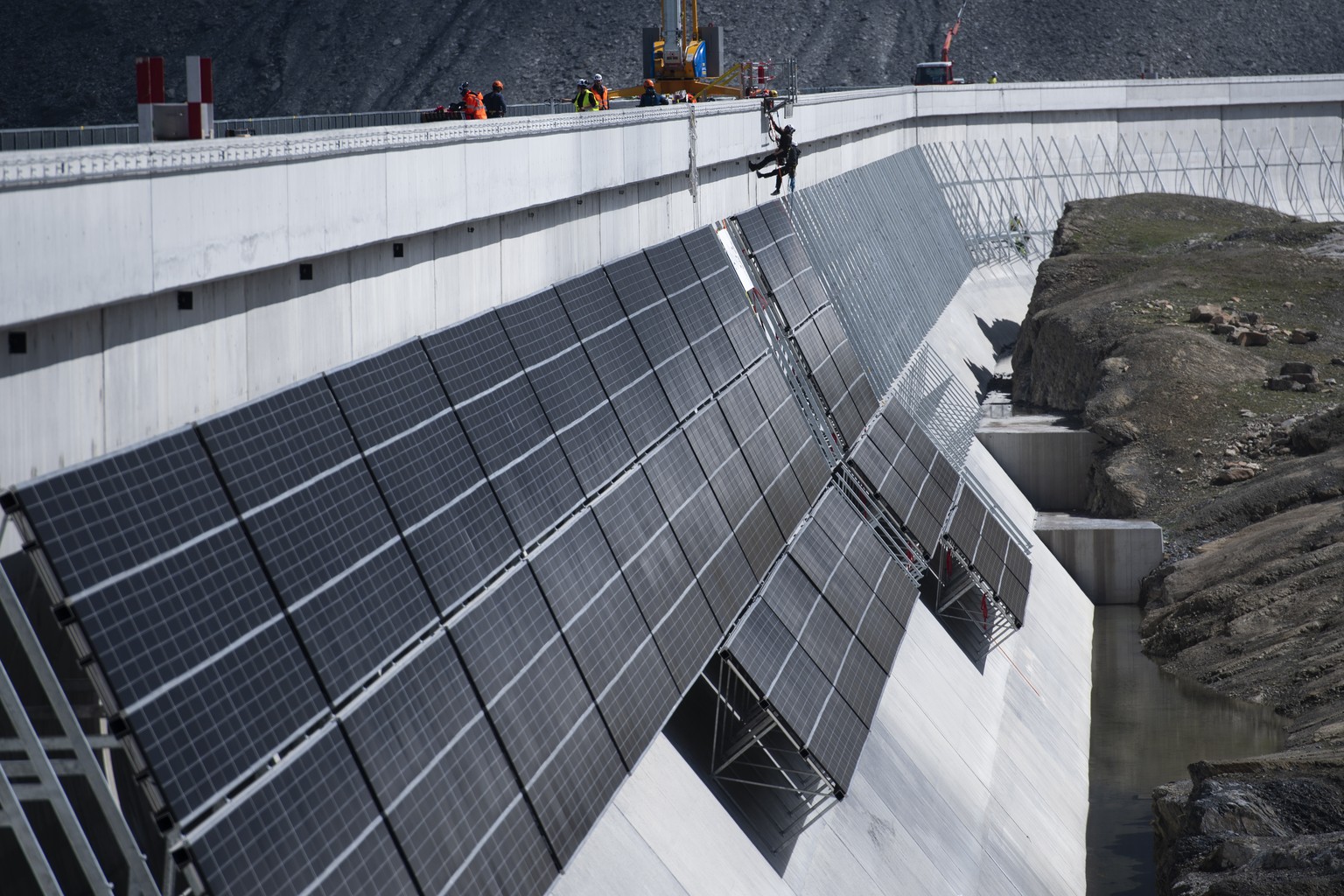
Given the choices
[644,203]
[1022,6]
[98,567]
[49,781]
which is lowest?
[1022,6]

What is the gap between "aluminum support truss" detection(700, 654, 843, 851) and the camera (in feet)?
51.9

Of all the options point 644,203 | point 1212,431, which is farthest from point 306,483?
point 1212,431

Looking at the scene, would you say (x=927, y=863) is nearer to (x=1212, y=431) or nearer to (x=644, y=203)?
(x=644, y=203)

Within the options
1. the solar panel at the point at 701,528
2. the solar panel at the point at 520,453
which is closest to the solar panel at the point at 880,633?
the solar panel at the point at 701,528

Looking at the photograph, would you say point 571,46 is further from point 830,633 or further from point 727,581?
point 727,581

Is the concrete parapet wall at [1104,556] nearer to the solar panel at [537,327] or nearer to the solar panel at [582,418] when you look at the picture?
the solar panel at [582,418]

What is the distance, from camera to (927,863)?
60.4ft

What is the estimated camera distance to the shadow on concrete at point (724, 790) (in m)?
15.6

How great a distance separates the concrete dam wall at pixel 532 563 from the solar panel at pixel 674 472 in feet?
0.25

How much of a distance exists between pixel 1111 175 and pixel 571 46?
1983 inches

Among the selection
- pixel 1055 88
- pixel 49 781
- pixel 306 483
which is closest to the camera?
pixel 49 781

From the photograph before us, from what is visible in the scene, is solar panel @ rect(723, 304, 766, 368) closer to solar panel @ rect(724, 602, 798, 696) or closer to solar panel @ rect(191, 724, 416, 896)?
solar panel @ rect(724, 602, 798, 696)

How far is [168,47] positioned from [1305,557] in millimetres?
111835

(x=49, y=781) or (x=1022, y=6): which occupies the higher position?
(x=49, y=781)
